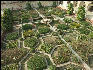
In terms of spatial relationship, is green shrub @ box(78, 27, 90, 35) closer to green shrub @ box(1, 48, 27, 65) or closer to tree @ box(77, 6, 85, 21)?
tree @ box(77, 6, 85, 21)

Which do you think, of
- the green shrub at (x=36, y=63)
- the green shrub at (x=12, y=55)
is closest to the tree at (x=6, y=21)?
the green shrub at (x=12, y=55)

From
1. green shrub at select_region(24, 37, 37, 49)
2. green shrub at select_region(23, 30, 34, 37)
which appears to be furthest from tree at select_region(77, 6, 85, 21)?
green shrub at select_region(24, 37, 37, 49)

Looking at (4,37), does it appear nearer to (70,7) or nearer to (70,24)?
(70,24)

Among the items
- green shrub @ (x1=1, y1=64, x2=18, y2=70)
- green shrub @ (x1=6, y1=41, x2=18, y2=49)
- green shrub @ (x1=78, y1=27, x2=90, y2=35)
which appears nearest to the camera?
green shrub @ (x1=1, y1=64, x2=18, y2=70)

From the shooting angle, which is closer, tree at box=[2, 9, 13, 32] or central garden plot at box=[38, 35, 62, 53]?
central garden plot at box=[38, 35, 62, 53]

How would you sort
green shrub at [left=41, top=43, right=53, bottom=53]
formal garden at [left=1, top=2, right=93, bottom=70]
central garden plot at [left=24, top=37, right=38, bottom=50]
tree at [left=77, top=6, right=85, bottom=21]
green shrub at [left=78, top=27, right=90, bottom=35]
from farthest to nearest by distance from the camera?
tree at [left=77, top=6, right=85, bottom=21]
green shrub at [left=78, top=27, right=90, bottom=35]
central garden plot at [left=24, top=37, right=38, bottom=50]
green shrub at [left=41, top=43, right=53, bottom=53]
formal garden at [left=1, top=2, right=93, bottom=70]

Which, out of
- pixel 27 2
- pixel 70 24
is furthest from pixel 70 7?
pixel 27 2

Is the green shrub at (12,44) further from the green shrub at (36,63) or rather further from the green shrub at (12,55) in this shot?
the green shrub at (36,63)

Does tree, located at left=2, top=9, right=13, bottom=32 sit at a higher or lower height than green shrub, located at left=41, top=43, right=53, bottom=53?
higher
